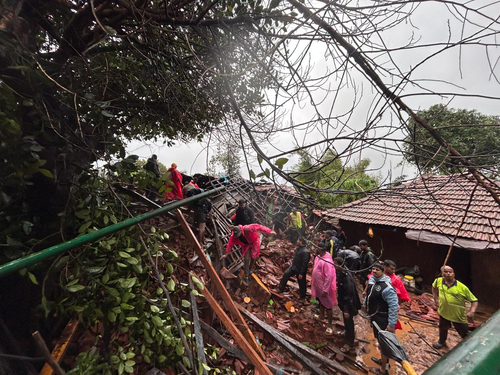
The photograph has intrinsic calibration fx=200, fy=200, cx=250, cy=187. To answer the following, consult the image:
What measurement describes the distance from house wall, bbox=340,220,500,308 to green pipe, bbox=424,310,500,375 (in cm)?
663

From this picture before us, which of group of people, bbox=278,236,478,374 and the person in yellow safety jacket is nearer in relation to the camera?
the person in yellow safety jacket

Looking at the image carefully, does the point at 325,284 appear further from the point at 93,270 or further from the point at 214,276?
the point at 93,270

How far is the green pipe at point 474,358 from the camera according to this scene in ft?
1.61

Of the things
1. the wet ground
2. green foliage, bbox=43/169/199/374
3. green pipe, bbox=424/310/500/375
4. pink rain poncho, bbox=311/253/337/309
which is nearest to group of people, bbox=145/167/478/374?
pink rain poncho, bbox=311/253/337/309

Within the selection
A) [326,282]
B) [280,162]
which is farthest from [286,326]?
[280,162]

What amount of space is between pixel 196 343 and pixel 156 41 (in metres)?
3.44

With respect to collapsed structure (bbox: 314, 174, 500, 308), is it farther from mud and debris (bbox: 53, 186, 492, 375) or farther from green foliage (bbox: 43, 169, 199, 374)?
green foliage (bbox: 43, 169, 199, 374)

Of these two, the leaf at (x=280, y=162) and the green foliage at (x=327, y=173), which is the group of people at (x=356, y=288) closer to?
the green foliage at (x=327, y=173)

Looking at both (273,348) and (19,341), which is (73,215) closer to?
(19,341)

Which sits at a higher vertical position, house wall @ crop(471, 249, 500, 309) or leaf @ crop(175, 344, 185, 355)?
leaf @ crop(175, 344, 185, 355)

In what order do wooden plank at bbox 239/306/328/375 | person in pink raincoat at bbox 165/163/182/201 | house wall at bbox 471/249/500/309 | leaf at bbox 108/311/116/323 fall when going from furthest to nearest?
house wall at bbox 471/249/500/309, person in pink raincoat at bbox 165/163/182/201, wooden plank at bbox 239/306/328/375, leaf at bbox 108/311/116/323

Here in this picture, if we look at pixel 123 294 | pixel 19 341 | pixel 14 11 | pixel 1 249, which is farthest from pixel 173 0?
pixel 19 341

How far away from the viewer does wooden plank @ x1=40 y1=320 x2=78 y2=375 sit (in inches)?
73.3

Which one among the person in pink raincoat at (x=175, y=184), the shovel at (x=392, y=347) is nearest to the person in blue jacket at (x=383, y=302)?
the shovel at (x=392, y=347)
